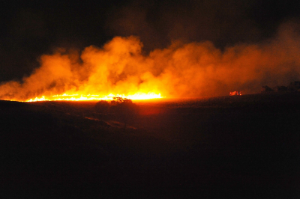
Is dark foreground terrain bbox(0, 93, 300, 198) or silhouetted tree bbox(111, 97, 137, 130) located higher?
silhouetted tree bbox(111, 97, 137, 130)

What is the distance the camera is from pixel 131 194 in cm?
831

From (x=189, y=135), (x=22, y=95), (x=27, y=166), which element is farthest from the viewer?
(x=22, y=95)

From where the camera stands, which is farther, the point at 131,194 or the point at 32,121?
the point at 32,121

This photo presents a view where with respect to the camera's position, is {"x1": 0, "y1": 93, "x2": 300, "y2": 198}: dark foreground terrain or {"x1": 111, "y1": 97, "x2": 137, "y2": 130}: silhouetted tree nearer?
{"x1": 0, "y1": 93, "x2": 300, "y2": 198}: dark foreground terrain

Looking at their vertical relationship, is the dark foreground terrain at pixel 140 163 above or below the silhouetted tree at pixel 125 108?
below

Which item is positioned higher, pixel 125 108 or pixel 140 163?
pixel 125 108

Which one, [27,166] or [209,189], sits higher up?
[27,166]

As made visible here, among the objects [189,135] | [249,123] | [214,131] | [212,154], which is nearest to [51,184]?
[212,154]

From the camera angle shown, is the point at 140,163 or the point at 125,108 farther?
the point at 125,108

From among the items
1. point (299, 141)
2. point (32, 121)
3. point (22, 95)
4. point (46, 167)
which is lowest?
point (299, 141)

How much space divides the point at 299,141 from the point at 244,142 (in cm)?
498

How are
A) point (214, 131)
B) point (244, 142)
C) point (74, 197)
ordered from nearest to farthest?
point (74, 197)
point (244, 142)
point (214, 131)

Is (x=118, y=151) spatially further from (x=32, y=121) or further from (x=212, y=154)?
(x=32, y=121)

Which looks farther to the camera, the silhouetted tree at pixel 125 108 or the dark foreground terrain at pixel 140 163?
the silhouetted tree at pixel 125 108
